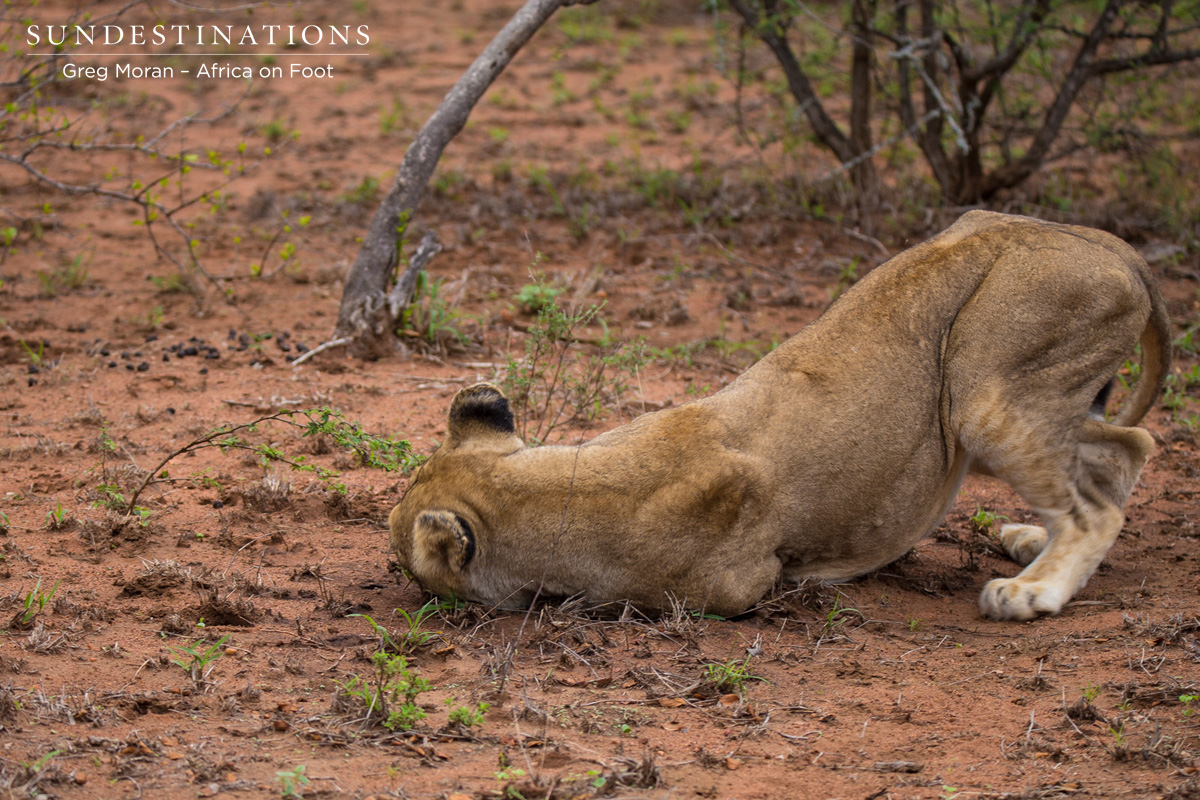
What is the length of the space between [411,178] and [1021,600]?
4.17 meters

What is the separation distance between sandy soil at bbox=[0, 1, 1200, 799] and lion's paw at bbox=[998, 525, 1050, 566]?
10cm

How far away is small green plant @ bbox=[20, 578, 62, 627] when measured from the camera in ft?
12.8

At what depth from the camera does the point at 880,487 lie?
4496mm

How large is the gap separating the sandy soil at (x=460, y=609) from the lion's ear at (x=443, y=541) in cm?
21

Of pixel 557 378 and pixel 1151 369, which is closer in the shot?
pixel 1151 369

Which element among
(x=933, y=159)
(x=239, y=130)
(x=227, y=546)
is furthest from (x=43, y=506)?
(x=239, y=130)

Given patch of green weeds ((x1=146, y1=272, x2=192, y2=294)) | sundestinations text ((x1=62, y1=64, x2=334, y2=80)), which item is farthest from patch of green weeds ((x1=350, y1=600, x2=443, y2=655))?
sundestinations text ((x1=62, y1=64, x2=334, y2=80))

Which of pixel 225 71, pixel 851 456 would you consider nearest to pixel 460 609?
pixel 851 456

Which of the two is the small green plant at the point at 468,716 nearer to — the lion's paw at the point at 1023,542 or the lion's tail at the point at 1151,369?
the lion's paw at the point at 1023,542

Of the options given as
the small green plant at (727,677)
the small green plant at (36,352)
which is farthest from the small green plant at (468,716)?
the small green plant at (36,352)

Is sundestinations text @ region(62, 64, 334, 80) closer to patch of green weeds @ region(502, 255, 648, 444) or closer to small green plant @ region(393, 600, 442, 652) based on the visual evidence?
patch of green weeds @ region(502, 255, 648, 444)

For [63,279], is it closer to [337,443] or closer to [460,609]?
[337,443]

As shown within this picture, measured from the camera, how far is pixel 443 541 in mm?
4020

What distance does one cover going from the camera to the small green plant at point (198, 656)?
3627 millimetres
